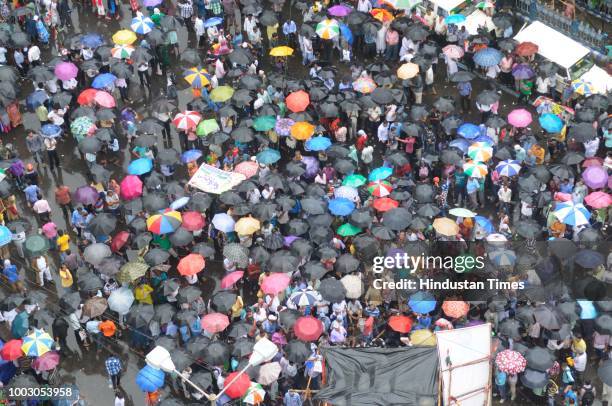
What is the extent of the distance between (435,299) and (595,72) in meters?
12.4

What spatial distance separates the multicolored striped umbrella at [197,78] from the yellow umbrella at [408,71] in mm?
6698

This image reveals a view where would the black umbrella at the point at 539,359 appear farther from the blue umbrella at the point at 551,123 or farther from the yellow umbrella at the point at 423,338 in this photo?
the blue umbrella at the point at 551,123

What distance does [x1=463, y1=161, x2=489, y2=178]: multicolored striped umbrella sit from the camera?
3616cm

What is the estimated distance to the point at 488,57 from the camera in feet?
134

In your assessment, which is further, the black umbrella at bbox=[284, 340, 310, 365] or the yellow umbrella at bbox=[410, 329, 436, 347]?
the yellow umbrella at bbox=[410, 329, 436, 347]

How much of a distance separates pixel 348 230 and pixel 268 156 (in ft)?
14.0

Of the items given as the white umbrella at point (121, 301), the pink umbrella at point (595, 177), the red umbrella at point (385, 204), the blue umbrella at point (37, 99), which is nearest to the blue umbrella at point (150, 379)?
the white umbrella at point (121, 301)

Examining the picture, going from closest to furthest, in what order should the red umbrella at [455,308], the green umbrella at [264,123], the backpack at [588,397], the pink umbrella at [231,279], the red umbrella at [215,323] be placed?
the backpack at [588,397], the red umbrella at [215,323], the red umbrella at [455,308], the pink umbrella at [231,279], the green umbrella at [264,123]

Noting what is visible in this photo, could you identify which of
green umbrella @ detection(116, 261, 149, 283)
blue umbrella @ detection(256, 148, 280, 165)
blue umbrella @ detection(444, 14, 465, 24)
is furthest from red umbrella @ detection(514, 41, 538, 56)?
green umbrella @ detection(116, 261, 149, 283)

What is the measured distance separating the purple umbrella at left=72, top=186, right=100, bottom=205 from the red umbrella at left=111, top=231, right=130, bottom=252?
1.65 m

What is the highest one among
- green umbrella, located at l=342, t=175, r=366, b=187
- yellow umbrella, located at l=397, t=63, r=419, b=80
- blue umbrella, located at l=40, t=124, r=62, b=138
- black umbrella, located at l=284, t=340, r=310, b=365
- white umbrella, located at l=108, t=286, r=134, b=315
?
yellow umbrella, located at l=397, t=63, r=419, b=80

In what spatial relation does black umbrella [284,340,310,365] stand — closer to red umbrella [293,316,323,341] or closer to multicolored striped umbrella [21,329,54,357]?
red umbrella [293,316,323,341]

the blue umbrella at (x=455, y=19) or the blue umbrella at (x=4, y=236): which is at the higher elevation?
the blue umbrella at (x=455, y=19)

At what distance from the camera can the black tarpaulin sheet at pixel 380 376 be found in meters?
26.1
